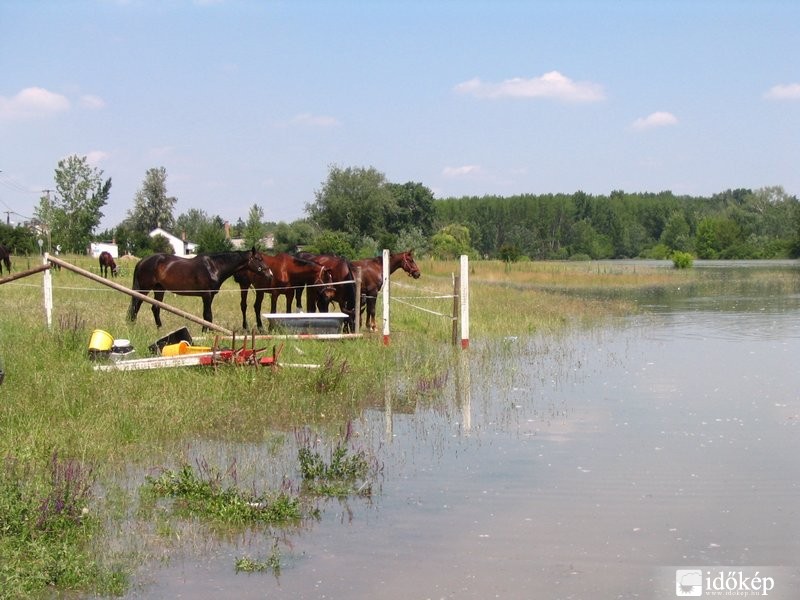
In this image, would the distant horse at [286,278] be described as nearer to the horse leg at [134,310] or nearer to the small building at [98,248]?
the horse leg at [134,310]

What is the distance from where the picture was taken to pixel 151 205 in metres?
106

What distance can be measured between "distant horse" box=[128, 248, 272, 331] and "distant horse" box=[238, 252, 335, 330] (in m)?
0.29

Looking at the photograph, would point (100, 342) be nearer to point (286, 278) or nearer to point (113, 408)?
point (113, 408)

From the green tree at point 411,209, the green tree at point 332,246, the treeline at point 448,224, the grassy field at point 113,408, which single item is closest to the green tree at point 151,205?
the treeline at point 448,224

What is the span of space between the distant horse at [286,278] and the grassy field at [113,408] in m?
0.89

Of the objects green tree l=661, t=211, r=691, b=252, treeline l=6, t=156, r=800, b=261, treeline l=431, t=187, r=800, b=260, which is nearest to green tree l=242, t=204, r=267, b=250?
treeline l=6, t=156, r=800, b=261

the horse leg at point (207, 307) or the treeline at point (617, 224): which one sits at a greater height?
the treeline at point (617, 224)

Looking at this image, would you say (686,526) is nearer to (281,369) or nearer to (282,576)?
(282,576)

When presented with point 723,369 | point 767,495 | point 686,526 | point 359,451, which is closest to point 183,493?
point 359,451

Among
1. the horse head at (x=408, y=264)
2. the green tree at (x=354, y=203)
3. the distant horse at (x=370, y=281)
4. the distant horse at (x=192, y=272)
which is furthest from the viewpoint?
the green tree at (x=354, y=203)

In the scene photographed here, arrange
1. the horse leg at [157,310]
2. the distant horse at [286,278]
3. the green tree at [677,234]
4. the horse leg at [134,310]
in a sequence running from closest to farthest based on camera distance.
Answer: the horse leg at [157,310] → the horse leg at [134,310] → the distant horse at [286,278] → the green tree at [677,234]

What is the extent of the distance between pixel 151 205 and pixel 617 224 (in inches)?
3265

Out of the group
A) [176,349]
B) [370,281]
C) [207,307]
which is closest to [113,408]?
[176,349]

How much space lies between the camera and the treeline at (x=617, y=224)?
129 m
